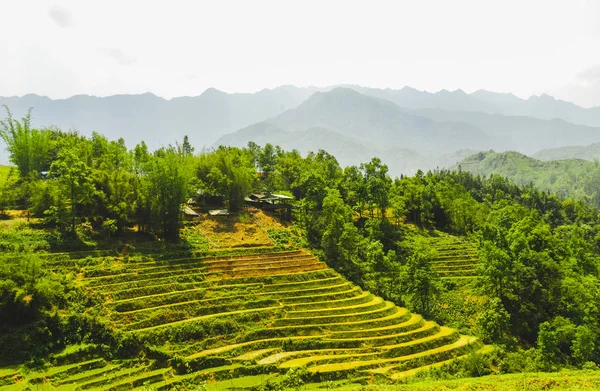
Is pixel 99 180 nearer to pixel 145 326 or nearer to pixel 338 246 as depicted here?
pixel 145 326

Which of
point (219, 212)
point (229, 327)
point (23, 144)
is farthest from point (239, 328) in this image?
point (23, 144)

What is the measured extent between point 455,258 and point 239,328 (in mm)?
34620

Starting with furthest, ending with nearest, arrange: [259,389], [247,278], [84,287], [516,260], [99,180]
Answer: [99,180], [516,260], [247,278], [84,287], [259,389]

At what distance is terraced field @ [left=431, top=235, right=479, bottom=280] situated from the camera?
46.4m

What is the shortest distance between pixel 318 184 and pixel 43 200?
32589 millimetres

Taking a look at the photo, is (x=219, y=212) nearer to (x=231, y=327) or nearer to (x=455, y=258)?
(x=231, y=327)

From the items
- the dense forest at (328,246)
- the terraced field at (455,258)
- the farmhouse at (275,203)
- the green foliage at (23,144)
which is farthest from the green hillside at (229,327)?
the green foliage at (23,144)

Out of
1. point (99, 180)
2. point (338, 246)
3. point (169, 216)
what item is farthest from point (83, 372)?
point (338, 246)

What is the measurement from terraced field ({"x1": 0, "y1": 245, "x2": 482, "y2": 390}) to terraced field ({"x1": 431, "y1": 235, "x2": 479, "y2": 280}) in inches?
638

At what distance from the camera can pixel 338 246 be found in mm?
42594

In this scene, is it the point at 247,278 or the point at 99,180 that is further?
the point at 99,180

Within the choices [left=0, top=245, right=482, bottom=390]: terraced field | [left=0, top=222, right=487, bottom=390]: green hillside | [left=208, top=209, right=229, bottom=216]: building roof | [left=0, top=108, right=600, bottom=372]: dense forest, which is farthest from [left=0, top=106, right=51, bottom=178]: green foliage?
[left=208, top=209, right=229, bottom=216]: building roof

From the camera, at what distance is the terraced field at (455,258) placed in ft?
152

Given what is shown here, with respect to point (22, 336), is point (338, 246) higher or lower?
higher
